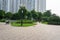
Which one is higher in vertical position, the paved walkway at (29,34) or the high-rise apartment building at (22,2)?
the high-rise apartment building at (22,2)

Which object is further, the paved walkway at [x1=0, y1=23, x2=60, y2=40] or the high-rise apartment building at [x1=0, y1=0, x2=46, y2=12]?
the high-rise apartment building at [x1=0, y1=0, x2=46, y2=12]

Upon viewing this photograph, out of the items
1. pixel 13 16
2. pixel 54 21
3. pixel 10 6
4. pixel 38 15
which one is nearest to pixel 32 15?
pixel 38 15

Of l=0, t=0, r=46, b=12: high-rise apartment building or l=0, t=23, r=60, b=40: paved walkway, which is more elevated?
l=0, t=0, r=46, b=12: high-rise apartment building

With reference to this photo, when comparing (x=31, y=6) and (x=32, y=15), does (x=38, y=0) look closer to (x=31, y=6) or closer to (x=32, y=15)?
(x=31, y=6)

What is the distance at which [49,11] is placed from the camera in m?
77.8

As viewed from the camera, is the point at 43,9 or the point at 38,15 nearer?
the point at 38,15

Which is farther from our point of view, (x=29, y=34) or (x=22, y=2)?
(x=22, y=2)

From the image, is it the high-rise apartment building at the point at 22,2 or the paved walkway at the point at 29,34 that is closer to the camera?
the paved walkway at the point at 29,34

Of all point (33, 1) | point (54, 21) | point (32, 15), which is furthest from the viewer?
point (33, 1)

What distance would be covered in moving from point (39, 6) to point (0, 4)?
18.7 meters

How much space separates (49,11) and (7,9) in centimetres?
2046

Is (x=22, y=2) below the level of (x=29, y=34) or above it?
above

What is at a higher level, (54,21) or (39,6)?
(39,6)

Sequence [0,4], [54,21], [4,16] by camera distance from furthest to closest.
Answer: [0,4] < [4,16] < [54,21]
